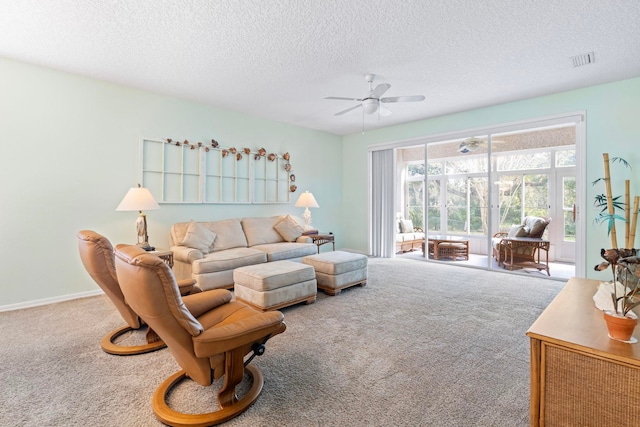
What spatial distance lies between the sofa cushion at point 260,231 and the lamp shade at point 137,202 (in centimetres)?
163

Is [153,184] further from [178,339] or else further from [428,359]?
[428,359]

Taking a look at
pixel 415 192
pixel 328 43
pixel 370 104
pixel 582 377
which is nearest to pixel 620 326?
pixel 582 377

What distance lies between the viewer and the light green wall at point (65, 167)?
345 cm

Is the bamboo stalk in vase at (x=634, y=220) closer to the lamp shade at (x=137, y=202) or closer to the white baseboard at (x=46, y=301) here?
the lamp shade at (x=137, y=202)

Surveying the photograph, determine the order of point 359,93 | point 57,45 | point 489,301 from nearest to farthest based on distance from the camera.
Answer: point 57,45, point 489,301, point 359,93

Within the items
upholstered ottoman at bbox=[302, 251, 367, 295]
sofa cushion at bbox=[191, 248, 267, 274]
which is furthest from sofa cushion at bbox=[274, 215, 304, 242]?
upholstered ottoman at bbox=[302, 251, 367, 295]

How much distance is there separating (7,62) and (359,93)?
4.16 meters

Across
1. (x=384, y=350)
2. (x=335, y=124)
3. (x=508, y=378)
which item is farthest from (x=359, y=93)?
(x=508, y=378)

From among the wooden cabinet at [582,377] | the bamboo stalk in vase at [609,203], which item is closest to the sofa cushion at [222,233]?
the wooden cabinet at [582,377]

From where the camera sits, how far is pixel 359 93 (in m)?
4.48

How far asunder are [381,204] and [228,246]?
11.4 feet

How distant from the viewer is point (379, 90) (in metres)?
3.70

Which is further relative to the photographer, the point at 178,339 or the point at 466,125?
the point at 466,125

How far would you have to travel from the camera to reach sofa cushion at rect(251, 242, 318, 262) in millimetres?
4641
